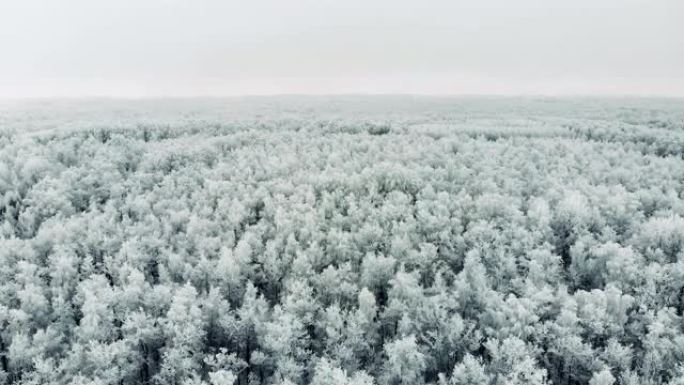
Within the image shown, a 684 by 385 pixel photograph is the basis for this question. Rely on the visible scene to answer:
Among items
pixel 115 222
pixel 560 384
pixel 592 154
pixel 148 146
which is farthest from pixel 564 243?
pixel 148 146

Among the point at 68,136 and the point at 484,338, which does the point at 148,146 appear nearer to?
the point at 68,136

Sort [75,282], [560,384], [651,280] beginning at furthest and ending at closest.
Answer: [75,282] → [651,280] → [560,384]

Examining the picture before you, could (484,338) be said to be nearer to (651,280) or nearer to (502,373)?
(502,373)

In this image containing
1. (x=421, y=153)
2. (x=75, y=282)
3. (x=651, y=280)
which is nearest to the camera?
(x=651, y=280)

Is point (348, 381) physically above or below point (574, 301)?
below

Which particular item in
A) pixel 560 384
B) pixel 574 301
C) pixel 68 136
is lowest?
pixel 560 384

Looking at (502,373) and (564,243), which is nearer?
(502,373)

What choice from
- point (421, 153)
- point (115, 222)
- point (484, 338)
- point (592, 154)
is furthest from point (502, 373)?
point (592, 154)
